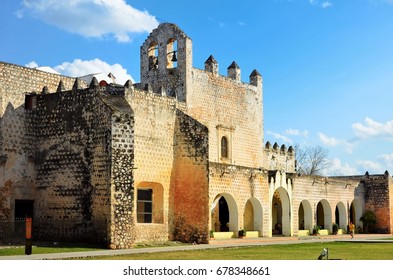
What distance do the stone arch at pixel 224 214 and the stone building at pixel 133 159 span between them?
0.26ft

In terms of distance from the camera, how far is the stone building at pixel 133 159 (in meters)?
26.0

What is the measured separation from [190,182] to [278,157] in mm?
18110

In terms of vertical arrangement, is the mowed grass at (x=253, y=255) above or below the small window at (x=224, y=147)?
below

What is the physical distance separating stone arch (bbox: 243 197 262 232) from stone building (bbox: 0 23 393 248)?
6 centimetres

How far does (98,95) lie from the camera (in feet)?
87.3

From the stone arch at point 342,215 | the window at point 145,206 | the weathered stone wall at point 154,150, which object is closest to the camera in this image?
the weathered stone wall at point 154,150

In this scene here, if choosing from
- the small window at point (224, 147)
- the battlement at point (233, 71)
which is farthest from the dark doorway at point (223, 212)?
the battlement at point (233, 71)

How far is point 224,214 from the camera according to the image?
37.5m

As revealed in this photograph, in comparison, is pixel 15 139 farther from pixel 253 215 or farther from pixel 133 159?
pixel 253 215

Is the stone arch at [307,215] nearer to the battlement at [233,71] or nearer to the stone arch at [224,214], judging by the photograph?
the stone arch at [224,214]

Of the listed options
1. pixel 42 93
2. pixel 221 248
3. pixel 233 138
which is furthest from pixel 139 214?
pixel 233 138

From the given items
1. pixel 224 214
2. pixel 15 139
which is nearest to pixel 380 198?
pixel 224 214

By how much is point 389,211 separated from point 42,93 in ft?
97.4

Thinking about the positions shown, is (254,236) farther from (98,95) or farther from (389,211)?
(389,211)
